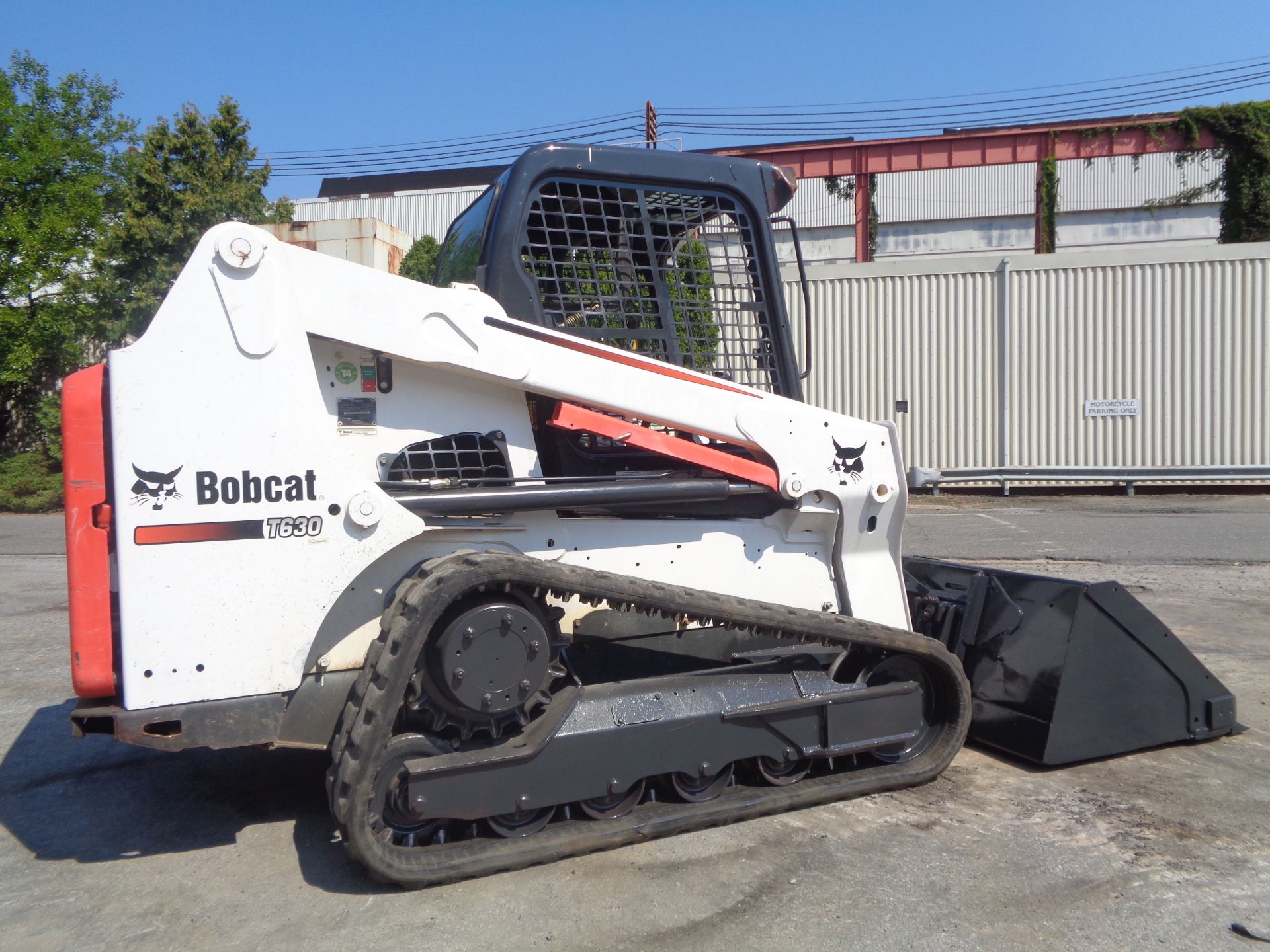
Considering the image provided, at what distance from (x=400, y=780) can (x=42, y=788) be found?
6.83 ft

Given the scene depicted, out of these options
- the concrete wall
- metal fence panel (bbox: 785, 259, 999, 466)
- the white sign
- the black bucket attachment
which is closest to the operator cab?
the black bucket attachment

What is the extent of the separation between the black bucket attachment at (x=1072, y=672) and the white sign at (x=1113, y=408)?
1212cm

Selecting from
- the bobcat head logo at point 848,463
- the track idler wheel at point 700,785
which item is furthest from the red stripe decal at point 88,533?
the bobcat head logo at point 848,463

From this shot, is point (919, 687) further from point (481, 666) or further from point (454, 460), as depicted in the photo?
point (454, 460)

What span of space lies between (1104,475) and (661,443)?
13.6 m

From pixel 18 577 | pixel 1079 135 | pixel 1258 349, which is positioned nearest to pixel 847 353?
pixel 1258 349

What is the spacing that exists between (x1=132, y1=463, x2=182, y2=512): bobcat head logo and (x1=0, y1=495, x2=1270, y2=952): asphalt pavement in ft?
4.24

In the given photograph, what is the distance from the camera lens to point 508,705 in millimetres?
3379

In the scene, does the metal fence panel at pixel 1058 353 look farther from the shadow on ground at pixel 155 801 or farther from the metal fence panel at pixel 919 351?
the shadow on ground at pixel 155 801

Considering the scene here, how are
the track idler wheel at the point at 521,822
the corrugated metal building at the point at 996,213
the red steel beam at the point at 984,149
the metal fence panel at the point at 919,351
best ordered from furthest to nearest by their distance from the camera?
1. the corrugated metal building at the point at 996,213
2. the red steel beam at the point at 984,149
3. the metal fence panel at the point at 919,351
4. the track idler wheel at the point at 521,822

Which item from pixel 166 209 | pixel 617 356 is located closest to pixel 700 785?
pixel 617 356

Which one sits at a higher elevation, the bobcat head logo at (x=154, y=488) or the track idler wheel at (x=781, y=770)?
the bobcat head logo at (x=154, y=488)

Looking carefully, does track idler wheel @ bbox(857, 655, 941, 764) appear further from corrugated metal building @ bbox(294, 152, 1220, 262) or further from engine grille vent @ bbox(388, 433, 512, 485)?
corrugated metal building @ bbox(294, 152, 1220, 262)

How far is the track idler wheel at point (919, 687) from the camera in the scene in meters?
4.17
